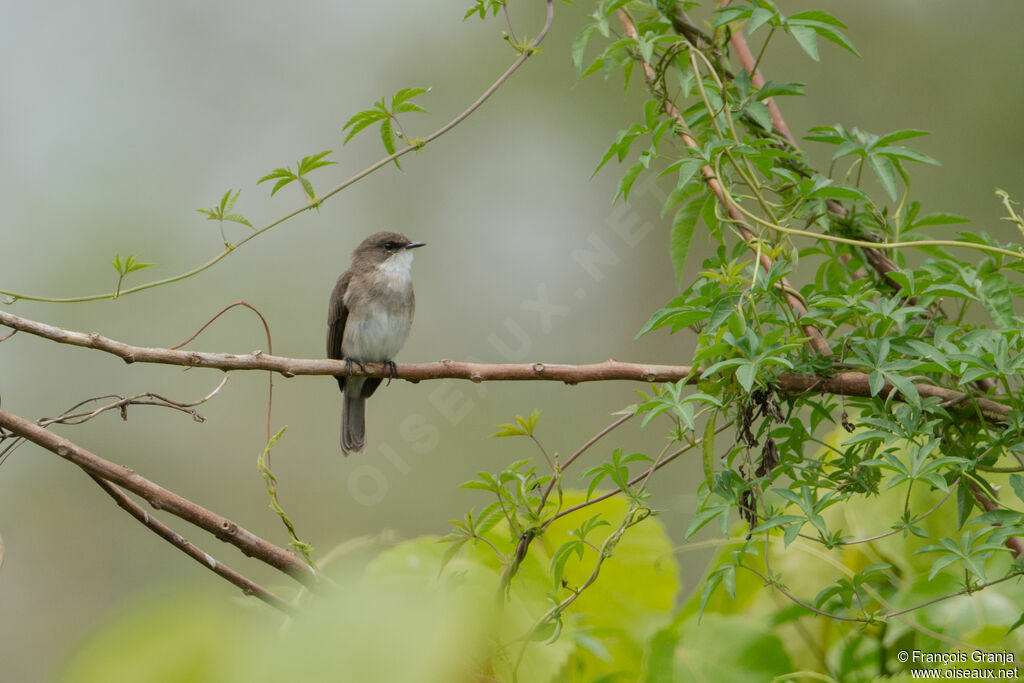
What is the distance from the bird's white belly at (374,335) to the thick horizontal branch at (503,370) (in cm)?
211

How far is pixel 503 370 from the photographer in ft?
4.69

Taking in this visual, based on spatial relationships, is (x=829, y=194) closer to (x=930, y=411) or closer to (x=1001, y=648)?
(x=930, y=411)

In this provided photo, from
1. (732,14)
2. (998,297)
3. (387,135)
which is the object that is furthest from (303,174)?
(998,297)

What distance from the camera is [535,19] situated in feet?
12.3

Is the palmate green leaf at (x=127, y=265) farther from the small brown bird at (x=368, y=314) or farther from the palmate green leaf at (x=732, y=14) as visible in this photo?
the small brown bird at (x=368, y=314)

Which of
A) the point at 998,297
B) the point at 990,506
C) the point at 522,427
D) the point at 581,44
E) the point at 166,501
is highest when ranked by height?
the point at 581,44

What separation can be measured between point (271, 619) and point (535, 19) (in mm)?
3700

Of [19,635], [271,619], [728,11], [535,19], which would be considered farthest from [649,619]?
[535,19]

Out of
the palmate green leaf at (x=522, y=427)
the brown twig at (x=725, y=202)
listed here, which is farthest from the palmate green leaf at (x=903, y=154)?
the palmate green leaf at (x=522, y=427)

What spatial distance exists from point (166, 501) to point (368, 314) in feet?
9.63

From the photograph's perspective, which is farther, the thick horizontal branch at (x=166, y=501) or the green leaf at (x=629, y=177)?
the green leaf at (x=629, y=177)

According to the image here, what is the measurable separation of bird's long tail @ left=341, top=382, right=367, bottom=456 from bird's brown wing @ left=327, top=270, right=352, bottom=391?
60 millimetres

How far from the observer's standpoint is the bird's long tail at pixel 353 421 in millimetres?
3855

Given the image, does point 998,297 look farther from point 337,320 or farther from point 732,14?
point 337,320
